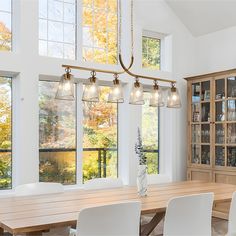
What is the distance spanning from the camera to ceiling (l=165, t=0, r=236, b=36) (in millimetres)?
5776

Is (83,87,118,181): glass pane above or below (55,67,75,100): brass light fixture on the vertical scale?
below

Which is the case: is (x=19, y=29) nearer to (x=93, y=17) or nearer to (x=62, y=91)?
(x=93, y=17)

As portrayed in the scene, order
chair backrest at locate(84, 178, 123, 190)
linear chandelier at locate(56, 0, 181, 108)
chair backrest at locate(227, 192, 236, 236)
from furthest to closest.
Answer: chair backrest at locate(84, 178, 123, 190), linear chandelier at locate(56, 0, 181, 108), chair backrest at locate(227, 192, 236, 236)

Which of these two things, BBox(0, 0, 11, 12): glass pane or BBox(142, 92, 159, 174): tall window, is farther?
BBox(142, 92, 159, 174): tall window

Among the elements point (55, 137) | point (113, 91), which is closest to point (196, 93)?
point (55, 137)

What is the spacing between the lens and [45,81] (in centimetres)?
525

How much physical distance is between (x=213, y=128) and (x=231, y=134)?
30cm

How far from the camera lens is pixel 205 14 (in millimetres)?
6074

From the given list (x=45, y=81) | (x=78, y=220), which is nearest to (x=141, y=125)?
(x=45, y=81)

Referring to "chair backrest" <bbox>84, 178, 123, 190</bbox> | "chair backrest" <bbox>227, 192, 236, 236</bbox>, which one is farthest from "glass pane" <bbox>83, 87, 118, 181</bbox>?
"chair backrest" <bbox>227, 192, 236, 236</bbox>

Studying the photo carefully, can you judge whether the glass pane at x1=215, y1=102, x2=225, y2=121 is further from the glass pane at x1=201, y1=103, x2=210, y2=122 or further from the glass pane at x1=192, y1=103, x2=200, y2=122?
the glass pane at x1=192, y1=103, x2=200, y2=122

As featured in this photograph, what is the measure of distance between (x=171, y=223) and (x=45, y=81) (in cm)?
310

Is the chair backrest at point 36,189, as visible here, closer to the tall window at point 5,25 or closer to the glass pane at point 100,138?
the glass pane at point 100,138

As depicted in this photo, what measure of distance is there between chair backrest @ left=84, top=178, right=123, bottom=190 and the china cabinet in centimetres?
209
